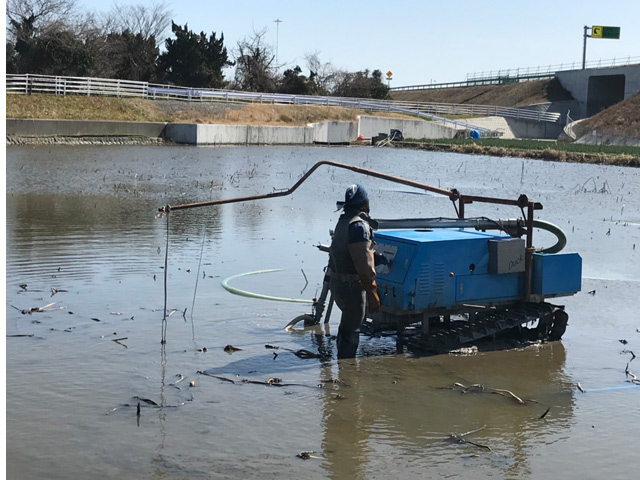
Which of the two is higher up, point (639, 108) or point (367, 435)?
point (639, 108)

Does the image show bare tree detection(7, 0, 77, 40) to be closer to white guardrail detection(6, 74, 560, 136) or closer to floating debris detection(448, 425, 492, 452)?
white guardrail detection(6, 74, 560, 136)

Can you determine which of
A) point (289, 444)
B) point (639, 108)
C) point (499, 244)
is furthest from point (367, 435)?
point (639, 108)

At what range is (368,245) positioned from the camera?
812cm

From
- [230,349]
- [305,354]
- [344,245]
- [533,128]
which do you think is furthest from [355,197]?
[533,128]

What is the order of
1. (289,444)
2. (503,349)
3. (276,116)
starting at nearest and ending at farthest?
(289,444) → (503,349) → (276,116)

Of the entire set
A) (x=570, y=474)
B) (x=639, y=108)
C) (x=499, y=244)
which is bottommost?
(x=570, y=474)

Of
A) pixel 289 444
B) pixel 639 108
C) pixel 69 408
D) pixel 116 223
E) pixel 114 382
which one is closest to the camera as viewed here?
pixel 289 444

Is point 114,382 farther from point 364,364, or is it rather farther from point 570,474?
point 570,474

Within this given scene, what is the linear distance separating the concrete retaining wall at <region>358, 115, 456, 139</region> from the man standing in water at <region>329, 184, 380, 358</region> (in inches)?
2216

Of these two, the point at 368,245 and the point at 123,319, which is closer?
the point at 368,245

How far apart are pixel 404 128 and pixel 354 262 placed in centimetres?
5899

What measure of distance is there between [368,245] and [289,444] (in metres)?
2.21

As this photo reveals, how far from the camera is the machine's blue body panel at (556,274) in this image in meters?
9.74

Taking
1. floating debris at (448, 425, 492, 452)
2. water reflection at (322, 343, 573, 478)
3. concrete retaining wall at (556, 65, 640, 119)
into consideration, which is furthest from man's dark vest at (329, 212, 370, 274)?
concrete retaining wall at (556, 65, 640, 119)
